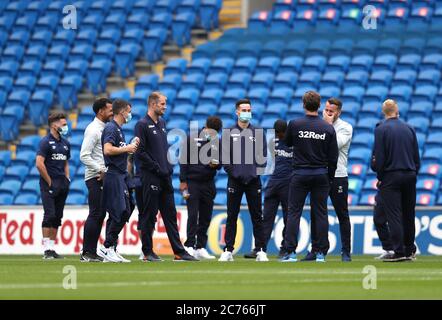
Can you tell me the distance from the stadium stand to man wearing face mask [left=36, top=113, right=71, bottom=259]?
240 inches

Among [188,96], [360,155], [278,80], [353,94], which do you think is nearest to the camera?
[360,155]

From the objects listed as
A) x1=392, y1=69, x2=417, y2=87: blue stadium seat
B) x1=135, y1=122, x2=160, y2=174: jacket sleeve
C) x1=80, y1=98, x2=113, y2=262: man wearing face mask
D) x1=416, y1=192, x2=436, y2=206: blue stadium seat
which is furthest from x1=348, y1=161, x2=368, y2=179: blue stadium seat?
x1=135, y1=122, x2=160, y2=174: jacket sleeve

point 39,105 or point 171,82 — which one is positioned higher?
point 171,82

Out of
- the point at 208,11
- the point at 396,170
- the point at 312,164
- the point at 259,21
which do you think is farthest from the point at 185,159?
the point at 208,11

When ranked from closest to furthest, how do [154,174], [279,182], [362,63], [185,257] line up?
1. [154,174]
2. [185,257]
3. [279,182]
4. [362,63]

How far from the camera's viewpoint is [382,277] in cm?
1282

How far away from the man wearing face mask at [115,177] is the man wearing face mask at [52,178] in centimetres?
218

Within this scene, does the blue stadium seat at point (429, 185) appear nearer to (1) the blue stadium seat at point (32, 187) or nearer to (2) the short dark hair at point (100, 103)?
(2) the short dark hair at point (100, 103)

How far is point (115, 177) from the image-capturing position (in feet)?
53.6

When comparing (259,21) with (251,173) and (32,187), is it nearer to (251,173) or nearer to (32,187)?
(32,187)

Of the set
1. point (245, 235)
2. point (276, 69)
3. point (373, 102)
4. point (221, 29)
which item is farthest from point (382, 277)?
point (221, 29)

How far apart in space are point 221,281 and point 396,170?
15.9ft

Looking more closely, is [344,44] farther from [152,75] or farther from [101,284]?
[101,284]

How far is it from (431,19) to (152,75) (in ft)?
22.4
